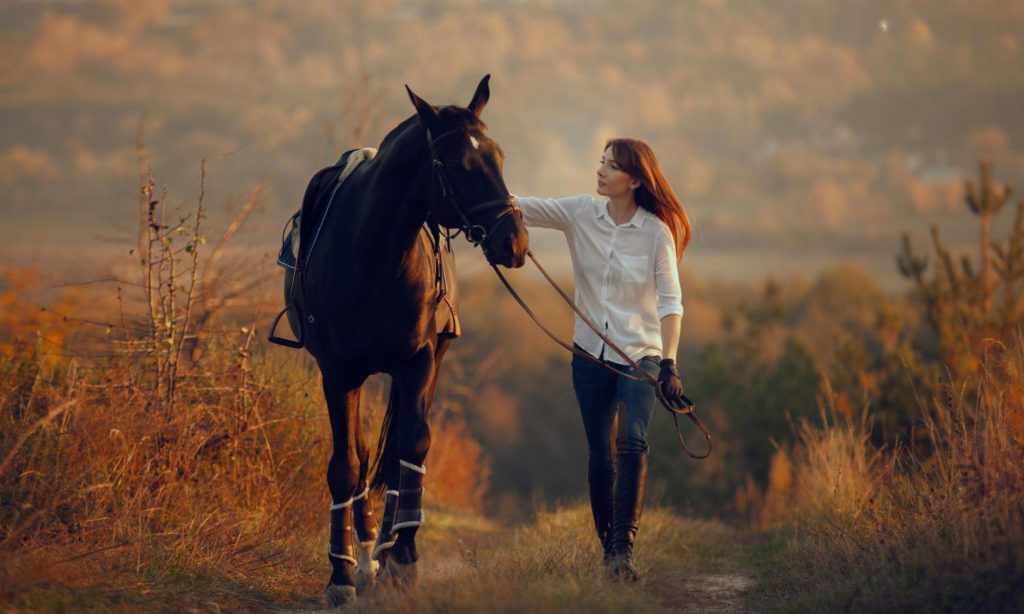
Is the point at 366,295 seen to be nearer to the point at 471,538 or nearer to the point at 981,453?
the point at 981,453

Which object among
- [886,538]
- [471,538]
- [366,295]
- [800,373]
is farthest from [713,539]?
[800,373]

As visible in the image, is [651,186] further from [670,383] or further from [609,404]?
[609,404]

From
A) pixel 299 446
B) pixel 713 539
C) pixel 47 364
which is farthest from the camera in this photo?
pixel 713 539

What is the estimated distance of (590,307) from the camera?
520cm

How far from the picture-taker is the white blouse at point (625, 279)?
5.02m

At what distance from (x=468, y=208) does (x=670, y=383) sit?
142cm

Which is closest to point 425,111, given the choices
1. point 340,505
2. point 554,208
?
point 554,208

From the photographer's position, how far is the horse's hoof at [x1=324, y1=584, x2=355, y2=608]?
5020 millimetres

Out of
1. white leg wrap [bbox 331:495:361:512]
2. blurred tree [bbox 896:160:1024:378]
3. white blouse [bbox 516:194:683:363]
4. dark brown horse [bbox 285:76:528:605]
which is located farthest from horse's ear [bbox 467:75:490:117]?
blurred tree [bbox 896:160:1024:378]

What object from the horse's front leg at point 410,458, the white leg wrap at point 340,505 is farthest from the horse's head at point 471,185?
the white leg wrap at point 340,505

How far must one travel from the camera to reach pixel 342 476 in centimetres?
519

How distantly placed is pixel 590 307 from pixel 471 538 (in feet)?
12.8

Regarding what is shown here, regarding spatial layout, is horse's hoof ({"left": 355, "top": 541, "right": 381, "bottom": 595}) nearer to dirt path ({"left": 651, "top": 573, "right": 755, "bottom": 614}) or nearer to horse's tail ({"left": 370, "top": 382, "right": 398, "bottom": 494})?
horse's tail ({"left": 370, "top": 382, "right": 398, "bottom": 494})

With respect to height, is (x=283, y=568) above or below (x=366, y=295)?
below
